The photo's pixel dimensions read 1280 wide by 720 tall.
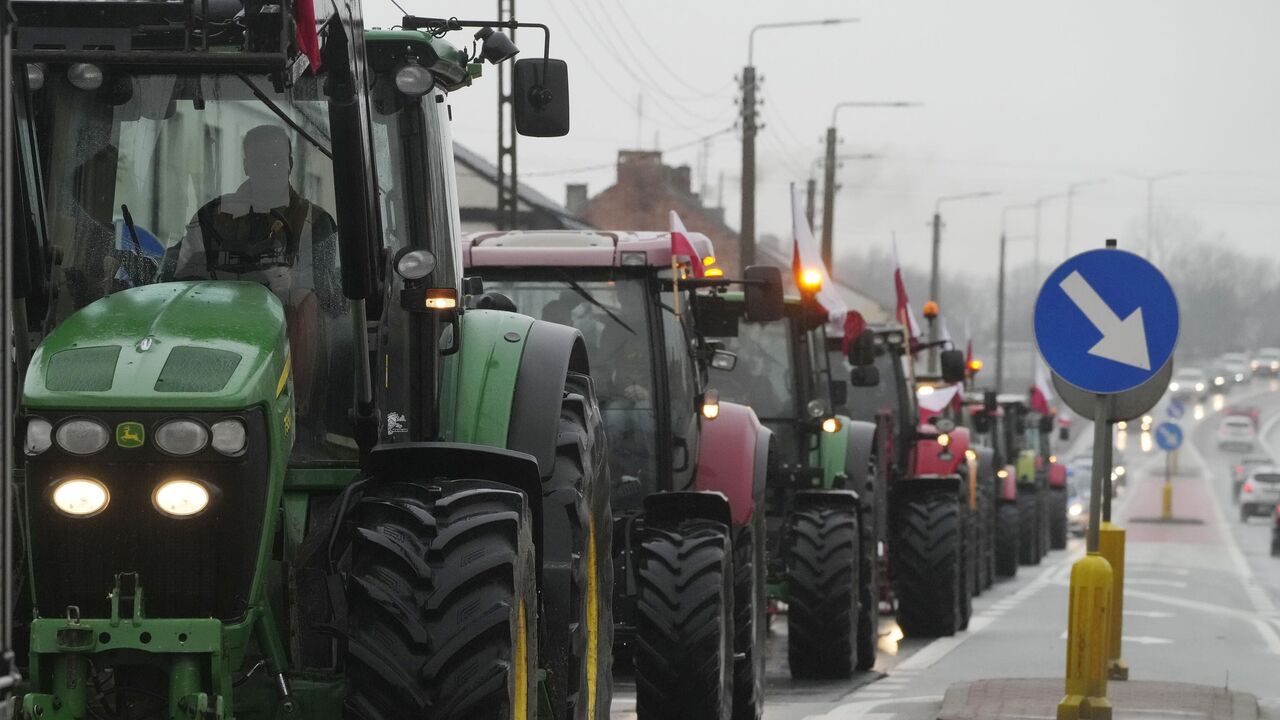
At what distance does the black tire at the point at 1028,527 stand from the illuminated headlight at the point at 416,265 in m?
27.8

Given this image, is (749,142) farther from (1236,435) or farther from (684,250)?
(1236,435)

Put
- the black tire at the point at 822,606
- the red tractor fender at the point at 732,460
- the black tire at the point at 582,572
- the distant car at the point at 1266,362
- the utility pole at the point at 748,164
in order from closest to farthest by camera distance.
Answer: the black tire at the point at 582,572 < the red tractor fender at the point at 732,460 < the black tire at the point at 822,606 < the utility pole at the point at 748,164 < the distant car at the point at 1266,362

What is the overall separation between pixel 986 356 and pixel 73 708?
137310 millimetres

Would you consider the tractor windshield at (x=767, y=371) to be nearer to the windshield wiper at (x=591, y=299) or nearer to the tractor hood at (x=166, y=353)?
the windshield wiper at (x=591, y=299)

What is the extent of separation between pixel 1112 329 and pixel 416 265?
18.0 ft

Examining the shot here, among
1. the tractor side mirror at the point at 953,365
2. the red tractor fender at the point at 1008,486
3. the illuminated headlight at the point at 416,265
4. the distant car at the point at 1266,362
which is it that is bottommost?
the distant car at the point at 1266,362

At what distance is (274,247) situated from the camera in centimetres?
607

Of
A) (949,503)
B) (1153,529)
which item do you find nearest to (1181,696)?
(949,503)

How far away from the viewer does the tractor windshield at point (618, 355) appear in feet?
38.0

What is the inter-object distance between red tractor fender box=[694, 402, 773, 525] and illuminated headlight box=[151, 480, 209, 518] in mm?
6439

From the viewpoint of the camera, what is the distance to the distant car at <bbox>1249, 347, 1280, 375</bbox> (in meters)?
138

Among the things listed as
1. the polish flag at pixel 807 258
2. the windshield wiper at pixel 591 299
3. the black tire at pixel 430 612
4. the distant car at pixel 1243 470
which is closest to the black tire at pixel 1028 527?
the polish flag at pixel 807 258

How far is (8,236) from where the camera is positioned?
3877mm

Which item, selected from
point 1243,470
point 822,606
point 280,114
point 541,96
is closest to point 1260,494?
point 1243,470
